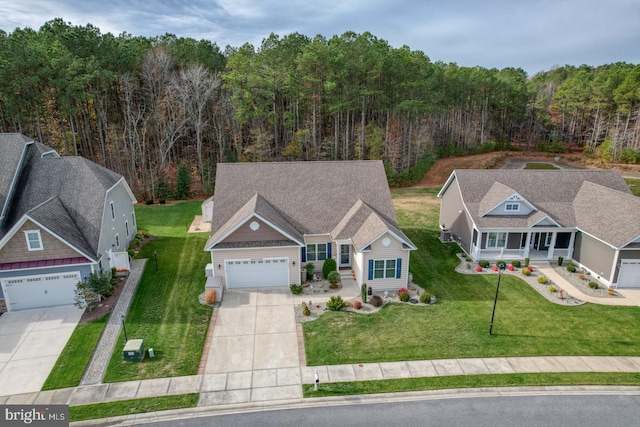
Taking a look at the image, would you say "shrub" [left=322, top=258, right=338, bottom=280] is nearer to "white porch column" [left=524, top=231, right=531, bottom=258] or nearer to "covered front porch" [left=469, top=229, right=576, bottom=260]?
"covered front porch" [left=469, top=229, right=576, bottom=260]

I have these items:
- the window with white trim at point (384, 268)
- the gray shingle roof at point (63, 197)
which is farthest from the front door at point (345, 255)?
the gray shingle roof at point (63, 197)

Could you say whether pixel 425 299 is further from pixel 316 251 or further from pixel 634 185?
pixel 634 185

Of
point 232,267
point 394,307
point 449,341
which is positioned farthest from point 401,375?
point 232,267

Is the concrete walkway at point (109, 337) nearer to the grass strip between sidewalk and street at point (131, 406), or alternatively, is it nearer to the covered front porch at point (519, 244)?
the grass strip between sidewalk and street at point (131, 406)

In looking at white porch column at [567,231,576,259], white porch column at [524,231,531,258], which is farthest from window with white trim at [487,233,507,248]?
white porch column at [567,231,576,259]

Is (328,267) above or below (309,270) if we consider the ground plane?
above

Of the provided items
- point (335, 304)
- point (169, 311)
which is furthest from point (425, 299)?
point (169, 311)
